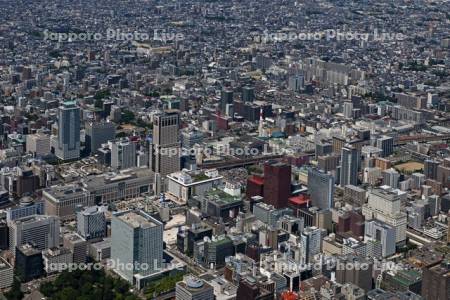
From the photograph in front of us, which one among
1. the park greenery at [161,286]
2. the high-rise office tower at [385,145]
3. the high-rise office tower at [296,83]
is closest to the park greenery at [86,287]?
the park greenery at [161,286]

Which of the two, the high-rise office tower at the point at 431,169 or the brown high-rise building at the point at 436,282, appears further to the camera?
the high-rise office tower at the point at 431,169

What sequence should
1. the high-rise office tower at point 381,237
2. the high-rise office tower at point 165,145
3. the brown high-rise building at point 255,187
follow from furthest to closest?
the high-rise office tower at point 165,145 → the brown high-rise building at point 255,187 → the high-rise office tower at point 381,237

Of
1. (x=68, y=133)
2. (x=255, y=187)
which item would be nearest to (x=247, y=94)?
(x=68, y=133)

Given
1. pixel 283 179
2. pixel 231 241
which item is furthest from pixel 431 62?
pixel 231 241

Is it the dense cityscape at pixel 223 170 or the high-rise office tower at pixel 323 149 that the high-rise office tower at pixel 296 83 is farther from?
the high-rise office tower at pixel 323 149

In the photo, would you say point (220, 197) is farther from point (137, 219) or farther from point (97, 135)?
point (97, 135)

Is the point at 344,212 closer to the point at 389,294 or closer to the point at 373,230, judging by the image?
the point at 373,230
